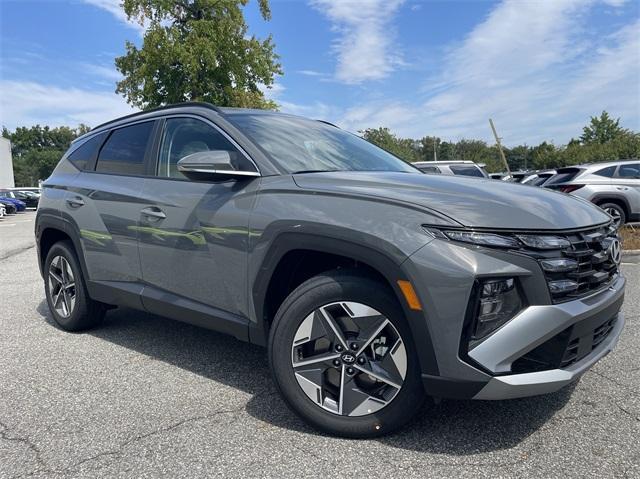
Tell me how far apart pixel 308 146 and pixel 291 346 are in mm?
1373

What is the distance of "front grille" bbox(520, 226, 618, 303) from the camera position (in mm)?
2201

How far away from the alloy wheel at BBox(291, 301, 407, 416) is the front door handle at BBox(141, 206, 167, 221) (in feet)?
4.36

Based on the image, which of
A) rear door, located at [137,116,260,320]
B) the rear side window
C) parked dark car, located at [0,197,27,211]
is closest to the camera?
rear door, located at [137,116,260,320]

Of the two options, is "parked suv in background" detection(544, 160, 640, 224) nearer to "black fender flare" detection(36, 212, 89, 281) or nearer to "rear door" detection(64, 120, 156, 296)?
"rear door" detection(64, 120, 156, 296)

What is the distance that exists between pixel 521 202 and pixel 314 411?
1411 millimetres

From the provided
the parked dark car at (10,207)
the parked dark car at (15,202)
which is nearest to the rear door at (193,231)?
the parked dark car at (10,207)

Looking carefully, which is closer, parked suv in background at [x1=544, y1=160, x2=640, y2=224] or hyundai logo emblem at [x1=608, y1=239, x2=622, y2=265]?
hyundai logo emblem at [x1=608, y1=239, x2=622, y2=265]

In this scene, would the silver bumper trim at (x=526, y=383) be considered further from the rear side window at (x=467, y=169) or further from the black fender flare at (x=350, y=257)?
the rear side window at (x=467, y=169)

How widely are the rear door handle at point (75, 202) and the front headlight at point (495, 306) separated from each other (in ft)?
10.7

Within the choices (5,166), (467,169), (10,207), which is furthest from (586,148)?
(5,166)

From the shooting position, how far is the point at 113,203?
377 cm

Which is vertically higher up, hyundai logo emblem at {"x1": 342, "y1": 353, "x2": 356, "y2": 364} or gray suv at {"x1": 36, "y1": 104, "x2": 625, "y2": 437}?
gray suv at {"x1": 36, "y1": 104, "x2": 625, "y2": 437}

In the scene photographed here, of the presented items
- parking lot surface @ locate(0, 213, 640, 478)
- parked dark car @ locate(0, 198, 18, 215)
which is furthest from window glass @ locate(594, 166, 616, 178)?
parked dark car @ locate(0, 198, 18, 215)

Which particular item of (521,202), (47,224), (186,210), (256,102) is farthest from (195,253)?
(256,102)
